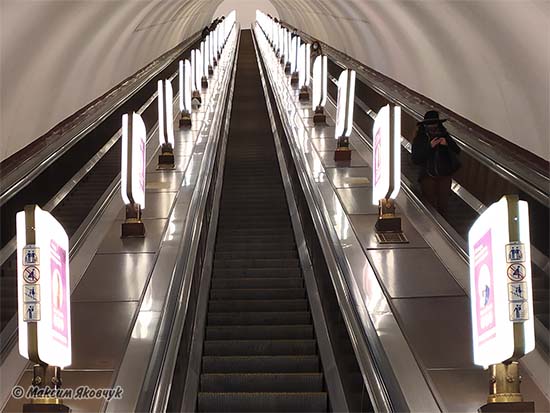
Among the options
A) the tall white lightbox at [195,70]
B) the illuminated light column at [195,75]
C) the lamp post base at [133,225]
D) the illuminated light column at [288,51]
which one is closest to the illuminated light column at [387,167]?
the lamp post base at [133,225]

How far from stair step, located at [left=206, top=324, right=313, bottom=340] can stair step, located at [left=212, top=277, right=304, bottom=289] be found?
45.4 inches

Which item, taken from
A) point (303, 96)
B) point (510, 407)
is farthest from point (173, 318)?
point (303, 96)

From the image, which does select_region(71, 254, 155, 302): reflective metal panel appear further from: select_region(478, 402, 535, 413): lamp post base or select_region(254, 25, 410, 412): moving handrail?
select_region(478, 402, 535, 413): lamp post base

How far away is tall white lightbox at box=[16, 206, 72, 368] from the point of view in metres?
3.14

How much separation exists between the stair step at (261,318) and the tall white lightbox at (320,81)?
18.0ft

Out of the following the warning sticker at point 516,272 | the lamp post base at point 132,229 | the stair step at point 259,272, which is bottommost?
the stair step at point 259,272

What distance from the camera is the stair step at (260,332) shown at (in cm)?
643

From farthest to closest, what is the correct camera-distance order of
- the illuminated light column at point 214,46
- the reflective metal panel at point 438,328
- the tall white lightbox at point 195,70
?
the illuminated light column at point 214,46 → the tall white lightbox at point 195,70 → the reflective metal panel at point 438,328

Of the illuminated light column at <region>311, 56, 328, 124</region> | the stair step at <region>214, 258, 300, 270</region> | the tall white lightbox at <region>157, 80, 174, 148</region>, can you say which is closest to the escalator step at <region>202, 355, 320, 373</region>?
the stair step at <region>214, 258, 300, 270</region>

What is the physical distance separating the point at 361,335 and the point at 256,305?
2.45 meters

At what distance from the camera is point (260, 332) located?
6457 millimetres

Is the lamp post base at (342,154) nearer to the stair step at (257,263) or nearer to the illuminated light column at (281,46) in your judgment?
the stair step at (257,263)

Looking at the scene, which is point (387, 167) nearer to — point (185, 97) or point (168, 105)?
point (168, 105)

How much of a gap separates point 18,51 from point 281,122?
4562mm
